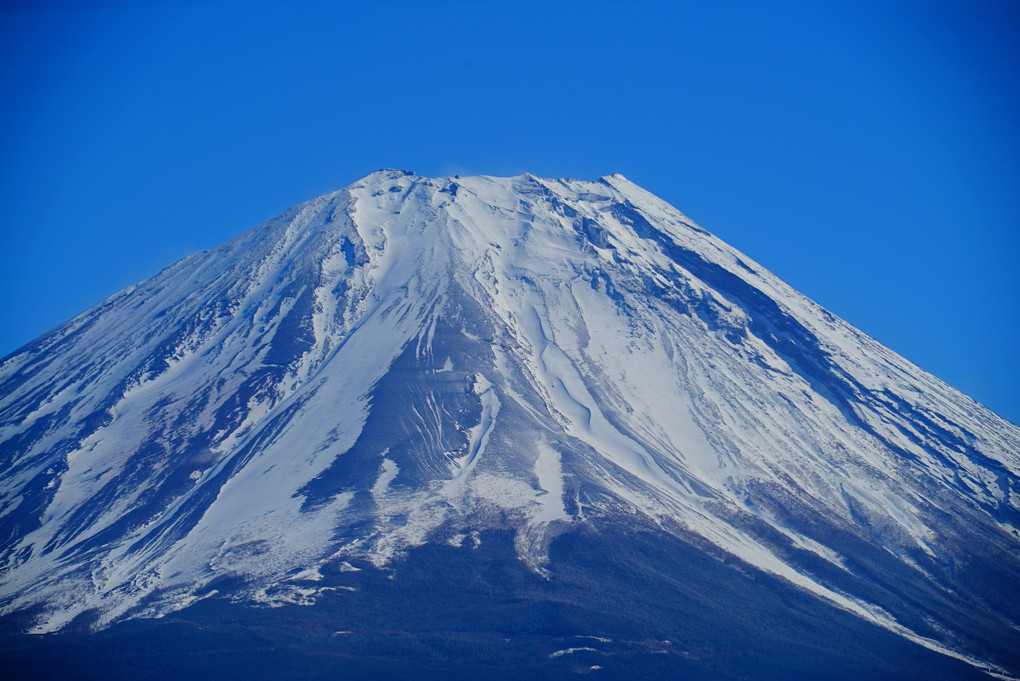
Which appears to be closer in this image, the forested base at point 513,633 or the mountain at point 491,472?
the forested base at point 513,633

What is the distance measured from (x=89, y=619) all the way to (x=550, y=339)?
179ft

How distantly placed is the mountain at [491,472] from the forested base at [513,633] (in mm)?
239

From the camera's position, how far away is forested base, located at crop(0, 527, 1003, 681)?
61875 mm

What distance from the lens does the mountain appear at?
66562 mm

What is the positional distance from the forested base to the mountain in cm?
24

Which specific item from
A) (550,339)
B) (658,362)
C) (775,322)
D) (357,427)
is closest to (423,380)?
(357,427)

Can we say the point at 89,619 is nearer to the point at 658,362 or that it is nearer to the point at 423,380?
the point at 423,380

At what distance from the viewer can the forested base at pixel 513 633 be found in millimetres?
61875

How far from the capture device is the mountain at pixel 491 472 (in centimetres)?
6656

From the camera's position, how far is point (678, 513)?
81.4 metres

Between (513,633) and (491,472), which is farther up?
(491,472)

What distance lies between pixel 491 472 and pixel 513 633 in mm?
19599

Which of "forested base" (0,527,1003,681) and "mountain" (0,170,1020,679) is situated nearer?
"forested base" (0,527,1003,681)

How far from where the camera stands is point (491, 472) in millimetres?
83125
